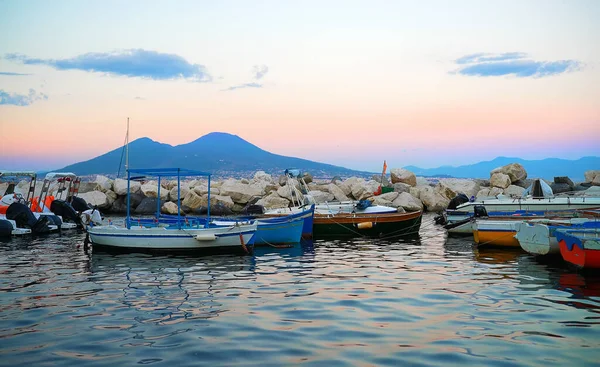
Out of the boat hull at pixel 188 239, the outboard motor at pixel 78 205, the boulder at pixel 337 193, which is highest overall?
the boulder at pixel 337 193

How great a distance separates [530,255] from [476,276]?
5.02 meters

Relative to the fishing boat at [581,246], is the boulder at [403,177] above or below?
above

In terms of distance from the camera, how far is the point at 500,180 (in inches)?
1778

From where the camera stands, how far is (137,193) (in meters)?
47.6

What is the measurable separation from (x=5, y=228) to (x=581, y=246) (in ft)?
83.0

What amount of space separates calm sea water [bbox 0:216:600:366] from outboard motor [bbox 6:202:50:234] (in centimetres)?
1007

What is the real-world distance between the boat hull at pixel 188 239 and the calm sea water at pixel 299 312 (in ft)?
3.78

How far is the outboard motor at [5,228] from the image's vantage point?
89.1 feet

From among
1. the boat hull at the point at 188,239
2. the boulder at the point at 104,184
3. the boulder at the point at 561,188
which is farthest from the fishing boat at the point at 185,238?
the boulder at the point at 561,188

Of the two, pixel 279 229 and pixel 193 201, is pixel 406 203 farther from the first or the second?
pixel 279 229

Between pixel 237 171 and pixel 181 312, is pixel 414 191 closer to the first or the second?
pixel 181 312

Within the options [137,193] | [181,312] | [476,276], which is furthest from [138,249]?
[137,193]

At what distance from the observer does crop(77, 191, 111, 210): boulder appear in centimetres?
4506

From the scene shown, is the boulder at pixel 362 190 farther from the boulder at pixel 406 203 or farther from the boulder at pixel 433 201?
the boulder at pixel 433 201
